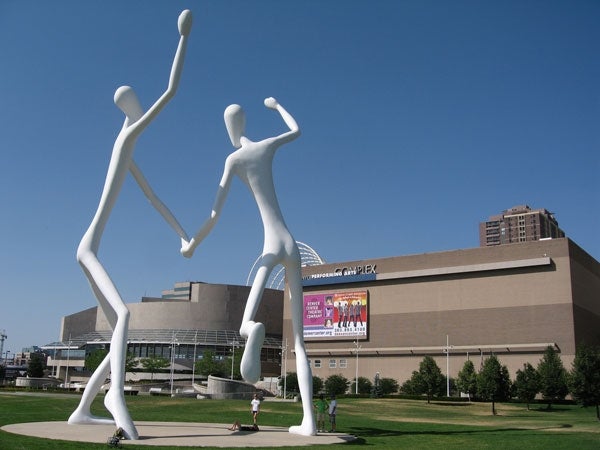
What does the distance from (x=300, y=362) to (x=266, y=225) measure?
3.93m

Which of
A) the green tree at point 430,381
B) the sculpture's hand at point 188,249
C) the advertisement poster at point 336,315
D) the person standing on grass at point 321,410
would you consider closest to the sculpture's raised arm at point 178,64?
the sculpture's hand at point 188,249

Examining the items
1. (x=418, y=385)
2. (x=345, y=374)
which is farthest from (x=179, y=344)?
(x=418, y=385)

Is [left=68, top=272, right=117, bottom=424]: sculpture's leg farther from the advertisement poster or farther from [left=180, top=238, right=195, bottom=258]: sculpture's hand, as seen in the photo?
the advertisement poster

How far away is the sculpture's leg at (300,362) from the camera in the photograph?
17344mm

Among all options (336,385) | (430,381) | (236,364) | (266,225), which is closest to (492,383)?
(430,381)

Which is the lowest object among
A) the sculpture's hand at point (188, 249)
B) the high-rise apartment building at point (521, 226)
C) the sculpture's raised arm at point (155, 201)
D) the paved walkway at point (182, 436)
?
the paved walkway at point (182, 436)

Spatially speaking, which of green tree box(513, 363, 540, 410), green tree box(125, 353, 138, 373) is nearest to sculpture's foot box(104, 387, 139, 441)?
green tree box(513, 363, 540, 410)

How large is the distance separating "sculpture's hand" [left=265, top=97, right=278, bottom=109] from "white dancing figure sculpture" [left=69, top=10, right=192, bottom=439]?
13.8 ft

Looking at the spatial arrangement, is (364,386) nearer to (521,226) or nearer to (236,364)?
(236,364)

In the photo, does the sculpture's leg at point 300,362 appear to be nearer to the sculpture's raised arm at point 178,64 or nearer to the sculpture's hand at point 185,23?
the sculpture's raised arm at point 178,64

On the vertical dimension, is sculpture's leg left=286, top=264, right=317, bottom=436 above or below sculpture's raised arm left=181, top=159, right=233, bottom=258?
below

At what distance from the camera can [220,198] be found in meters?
17.8

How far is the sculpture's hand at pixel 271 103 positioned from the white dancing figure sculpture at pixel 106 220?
4211mm

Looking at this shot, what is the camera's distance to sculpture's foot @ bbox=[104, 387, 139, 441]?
15039 millimetres
